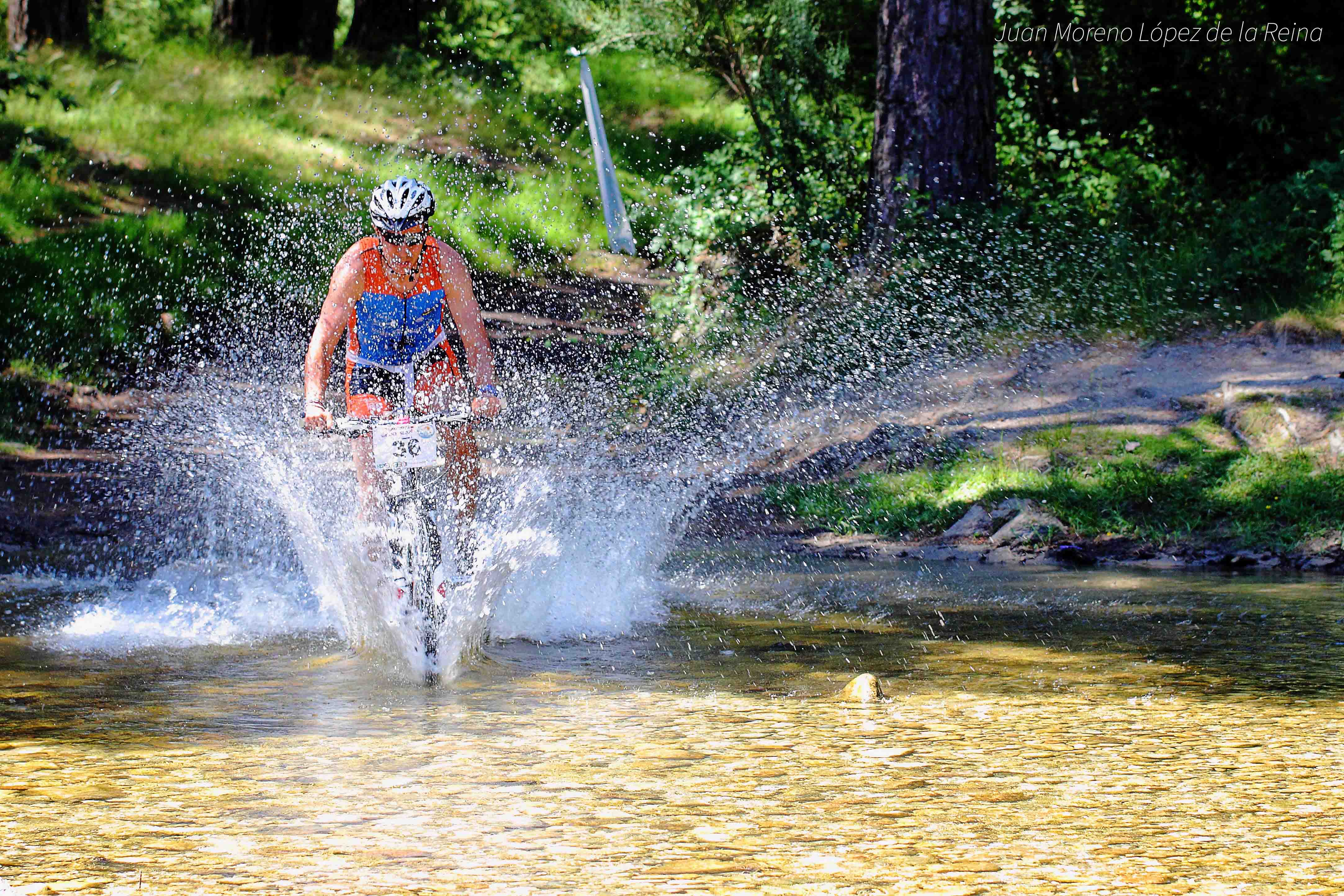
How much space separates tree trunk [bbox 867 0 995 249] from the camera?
12273 mm

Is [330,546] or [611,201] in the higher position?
[611,201]

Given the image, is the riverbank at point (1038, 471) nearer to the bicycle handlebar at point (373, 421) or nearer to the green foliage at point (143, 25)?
the bicycle handlebar at point (373, 421)

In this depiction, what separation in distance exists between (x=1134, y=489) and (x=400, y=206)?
17.3ft

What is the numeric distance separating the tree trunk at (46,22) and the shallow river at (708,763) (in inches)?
610

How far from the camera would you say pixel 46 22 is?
62.3 ft

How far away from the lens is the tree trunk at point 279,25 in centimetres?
1964

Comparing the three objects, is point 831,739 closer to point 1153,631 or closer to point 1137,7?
point 1153,631

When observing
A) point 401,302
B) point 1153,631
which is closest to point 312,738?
point 401,302

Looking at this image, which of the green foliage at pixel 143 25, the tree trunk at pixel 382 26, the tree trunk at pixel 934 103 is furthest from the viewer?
the tree trunk at pixel 382 26

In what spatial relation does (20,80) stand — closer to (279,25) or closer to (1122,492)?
(1122,492)

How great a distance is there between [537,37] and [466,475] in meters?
16.5

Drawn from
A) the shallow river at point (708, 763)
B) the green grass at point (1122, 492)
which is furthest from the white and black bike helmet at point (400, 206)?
the green grass at point (1122, 492)

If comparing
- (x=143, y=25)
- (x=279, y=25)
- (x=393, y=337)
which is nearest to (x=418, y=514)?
(x=393, y=337)

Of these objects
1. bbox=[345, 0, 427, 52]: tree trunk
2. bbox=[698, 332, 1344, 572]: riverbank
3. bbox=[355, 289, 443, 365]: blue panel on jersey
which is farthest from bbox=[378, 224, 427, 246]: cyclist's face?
bbox=[345, 0, 427, 52]: tree trunk
